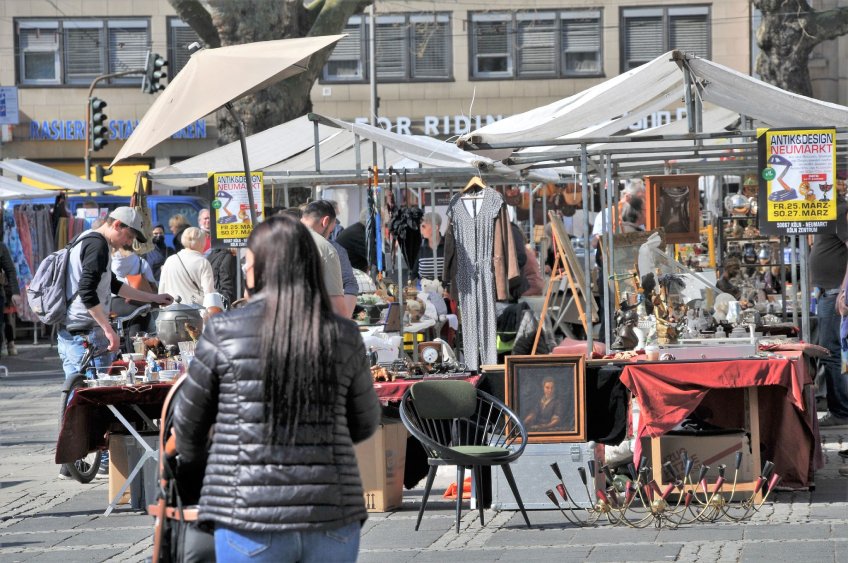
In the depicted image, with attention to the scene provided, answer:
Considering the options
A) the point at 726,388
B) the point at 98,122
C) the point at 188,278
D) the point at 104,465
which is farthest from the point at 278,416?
the point at 98,122

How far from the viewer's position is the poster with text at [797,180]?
30.9 ft

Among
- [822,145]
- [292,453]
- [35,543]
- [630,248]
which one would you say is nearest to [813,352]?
[822,145]

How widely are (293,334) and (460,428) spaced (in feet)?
15.8

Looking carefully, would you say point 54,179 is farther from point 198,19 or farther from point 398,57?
point 398,57

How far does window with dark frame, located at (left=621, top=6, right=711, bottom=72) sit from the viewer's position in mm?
33812

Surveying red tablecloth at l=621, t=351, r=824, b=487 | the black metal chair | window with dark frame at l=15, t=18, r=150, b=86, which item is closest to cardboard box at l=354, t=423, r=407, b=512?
the black metal chair

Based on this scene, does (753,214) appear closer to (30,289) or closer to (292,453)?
(30,289)

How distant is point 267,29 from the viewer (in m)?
20.0

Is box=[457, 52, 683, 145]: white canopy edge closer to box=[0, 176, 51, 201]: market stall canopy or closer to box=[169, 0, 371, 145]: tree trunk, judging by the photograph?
box=[169, 0, 371, 145]: tree trunk

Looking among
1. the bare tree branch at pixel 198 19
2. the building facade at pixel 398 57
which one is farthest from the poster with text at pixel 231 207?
the building facade at pixel 398 57

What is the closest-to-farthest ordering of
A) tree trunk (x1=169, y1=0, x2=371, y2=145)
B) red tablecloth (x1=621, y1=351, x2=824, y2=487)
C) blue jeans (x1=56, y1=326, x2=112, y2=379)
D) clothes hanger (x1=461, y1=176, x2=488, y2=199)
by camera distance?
red tablecloth (x1=621, y1=351, x2=824, y2=487) → blue jeans (x1=56, y1=326, x2=112, y2=379) → clothes hanger (x1=461, y1=176, x2=488, y2=199) → tree trunk (x1=169, y1=0, x2=371, y2=145)

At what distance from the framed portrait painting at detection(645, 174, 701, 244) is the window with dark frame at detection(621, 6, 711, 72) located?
68.5 feet

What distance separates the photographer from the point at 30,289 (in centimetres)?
1055

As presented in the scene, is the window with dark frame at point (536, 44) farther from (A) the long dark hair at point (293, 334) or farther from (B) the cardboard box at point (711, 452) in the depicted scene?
(A) the long dark hair at point (293, 334)
